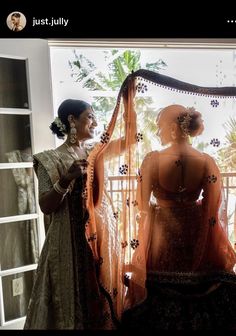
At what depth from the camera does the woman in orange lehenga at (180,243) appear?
126 centimetres

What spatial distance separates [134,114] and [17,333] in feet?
2.97

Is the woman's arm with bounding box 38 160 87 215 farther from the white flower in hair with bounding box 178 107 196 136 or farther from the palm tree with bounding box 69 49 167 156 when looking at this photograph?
the white flower in hair with bounding box 178 107 196 136

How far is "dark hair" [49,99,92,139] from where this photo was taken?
1268mm

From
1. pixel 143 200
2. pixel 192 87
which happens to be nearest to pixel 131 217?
pixel 143 200

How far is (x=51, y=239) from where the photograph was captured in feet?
4.11
